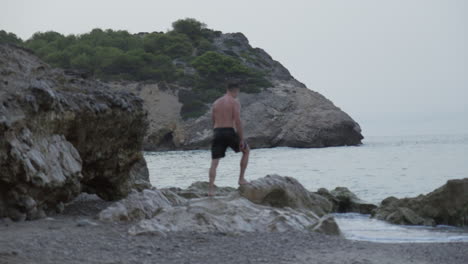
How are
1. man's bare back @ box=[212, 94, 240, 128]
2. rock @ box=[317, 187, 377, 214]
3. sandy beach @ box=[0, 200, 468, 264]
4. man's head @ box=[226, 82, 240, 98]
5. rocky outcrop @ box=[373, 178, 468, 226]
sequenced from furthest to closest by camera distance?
1. rock @ box=[317, 187, 377, 214]
2. rocky outcrop @ box=[373, 178, 468, 226]
3. man's head @ box=[226, 82, 240, 98]
4. man's bare back @ box=[212, 94, 240, 128]
5. sandy beach @ box=[0, 200, 468, 264]

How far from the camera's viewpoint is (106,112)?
9.09 meters

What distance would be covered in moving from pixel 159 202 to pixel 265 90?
58.4 metres

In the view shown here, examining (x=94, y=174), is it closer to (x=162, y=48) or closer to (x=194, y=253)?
(x=194, y=253)

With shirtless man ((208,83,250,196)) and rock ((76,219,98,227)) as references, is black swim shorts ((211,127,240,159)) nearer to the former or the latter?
shirtless man ((208,83,250,196))

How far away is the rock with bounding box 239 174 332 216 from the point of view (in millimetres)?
9523

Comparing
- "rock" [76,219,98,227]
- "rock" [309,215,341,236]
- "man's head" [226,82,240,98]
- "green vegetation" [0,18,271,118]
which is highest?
"green vegetation" [0,18,271,118]

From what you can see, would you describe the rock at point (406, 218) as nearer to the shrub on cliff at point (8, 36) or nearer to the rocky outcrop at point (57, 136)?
the rocky outcrop at point (57, 136)

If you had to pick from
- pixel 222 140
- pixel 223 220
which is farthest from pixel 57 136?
pixel 223 220

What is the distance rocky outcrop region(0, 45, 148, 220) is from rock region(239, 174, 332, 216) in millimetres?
2176

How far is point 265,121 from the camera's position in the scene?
60.1 m

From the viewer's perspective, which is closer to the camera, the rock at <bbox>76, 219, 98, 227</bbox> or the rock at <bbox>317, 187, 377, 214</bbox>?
the rock at <bbox>76, 219, 98, 227</bbox>

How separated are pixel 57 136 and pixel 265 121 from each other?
2058 inches

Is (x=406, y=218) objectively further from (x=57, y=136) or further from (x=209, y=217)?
(x=57, y=136)

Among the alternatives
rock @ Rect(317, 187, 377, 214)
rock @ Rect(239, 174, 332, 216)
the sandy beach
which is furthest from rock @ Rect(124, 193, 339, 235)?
rock @ Rect(317, 187, 377, 214)
